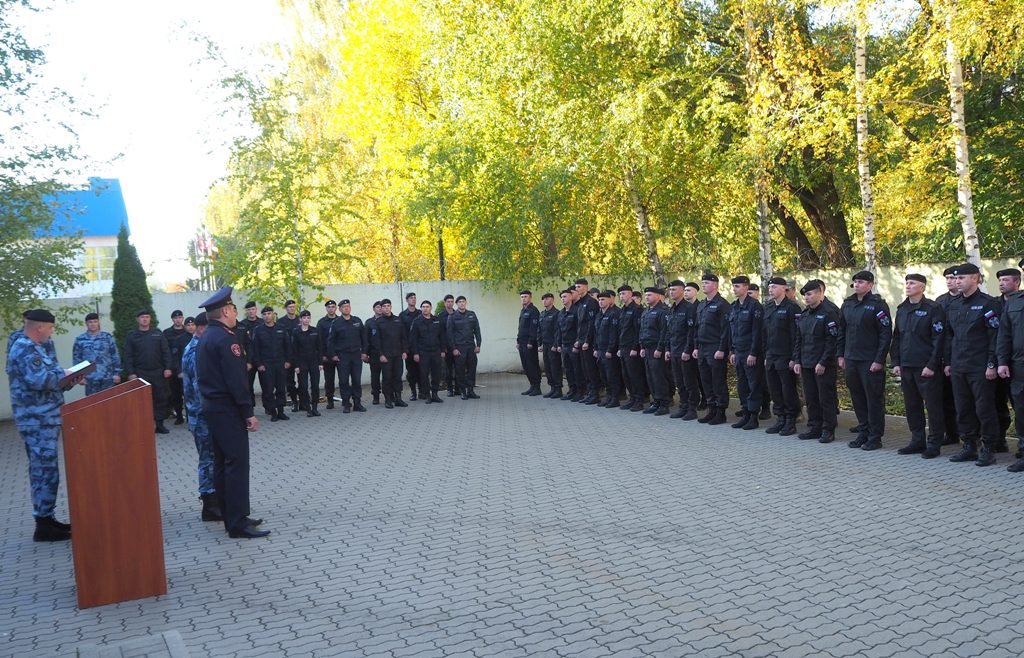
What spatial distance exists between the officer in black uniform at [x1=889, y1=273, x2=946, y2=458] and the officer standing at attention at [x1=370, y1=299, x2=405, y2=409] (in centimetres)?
886

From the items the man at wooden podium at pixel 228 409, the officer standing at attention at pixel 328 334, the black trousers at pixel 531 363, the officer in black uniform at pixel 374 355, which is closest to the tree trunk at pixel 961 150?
the black trousers at pixel 531 363

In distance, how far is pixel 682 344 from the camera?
1224 cm

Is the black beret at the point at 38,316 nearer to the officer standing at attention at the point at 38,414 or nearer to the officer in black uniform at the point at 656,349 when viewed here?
Result: the officer standing at attention at the point at 38,414

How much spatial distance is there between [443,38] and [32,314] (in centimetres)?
1391

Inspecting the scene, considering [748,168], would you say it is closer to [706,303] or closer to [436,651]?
[706,303]

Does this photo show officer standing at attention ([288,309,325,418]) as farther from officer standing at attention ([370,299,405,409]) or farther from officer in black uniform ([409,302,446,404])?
officer in black uniform ([409,302,446,404])

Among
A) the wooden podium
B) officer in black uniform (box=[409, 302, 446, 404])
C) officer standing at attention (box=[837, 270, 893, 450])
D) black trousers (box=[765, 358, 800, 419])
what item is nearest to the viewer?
the wooden podium

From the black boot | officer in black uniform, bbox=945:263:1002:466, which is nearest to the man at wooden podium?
the black boot

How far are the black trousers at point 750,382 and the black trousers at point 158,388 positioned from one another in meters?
8.89

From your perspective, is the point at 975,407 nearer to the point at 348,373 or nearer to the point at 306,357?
the point at 348,373

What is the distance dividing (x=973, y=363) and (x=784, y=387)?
258 centimetres

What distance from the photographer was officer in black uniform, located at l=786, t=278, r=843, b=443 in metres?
9.84

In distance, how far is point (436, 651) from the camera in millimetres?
4387

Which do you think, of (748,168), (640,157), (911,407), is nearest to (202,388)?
(911,407)
